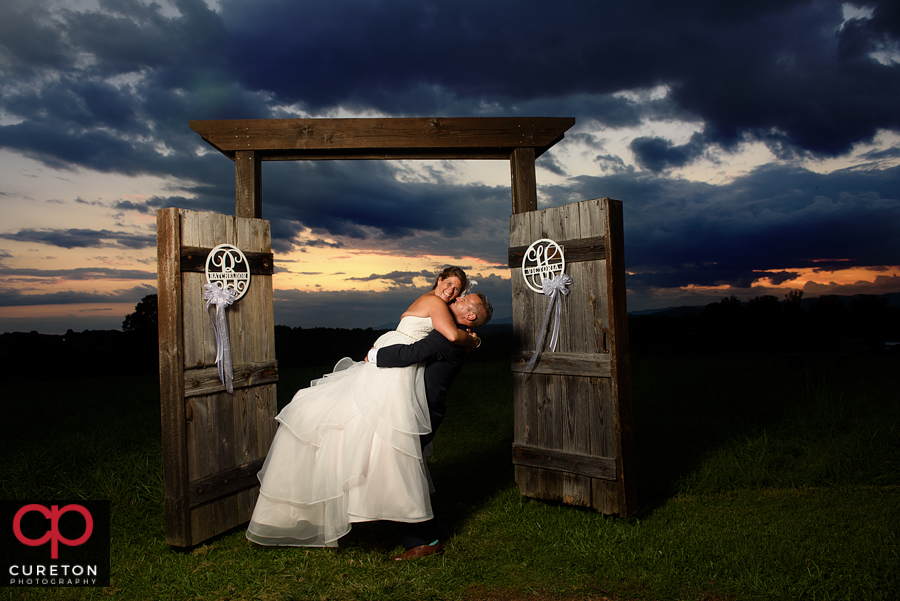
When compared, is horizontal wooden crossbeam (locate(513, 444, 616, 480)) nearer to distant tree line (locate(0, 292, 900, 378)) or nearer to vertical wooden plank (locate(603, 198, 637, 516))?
vertical wooden plank (locate(603, 198, 637, 516))

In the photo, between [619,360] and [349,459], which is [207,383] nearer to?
[349,459]

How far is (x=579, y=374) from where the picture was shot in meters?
Result: 4.74

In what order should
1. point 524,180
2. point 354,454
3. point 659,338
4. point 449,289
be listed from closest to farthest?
point 354,454
point 449,289
point 524,180
point 659,338

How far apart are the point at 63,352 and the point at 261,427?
10755mm

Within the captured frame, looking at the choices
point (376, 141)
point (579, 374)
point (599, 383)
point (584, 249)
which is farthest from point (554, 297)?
point (376, 141)

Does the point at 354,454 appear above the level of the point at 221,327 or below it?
below

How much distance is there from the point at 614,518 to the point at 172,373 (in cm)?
376

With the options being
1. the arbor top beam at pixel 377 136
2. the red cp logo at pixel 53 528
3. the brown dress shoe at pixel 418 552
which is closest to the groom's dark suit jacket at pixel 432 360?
the brown dress shoe at pixel 418 552

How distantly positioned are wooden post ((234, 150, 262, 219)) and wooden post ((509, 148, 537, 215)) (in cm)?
243

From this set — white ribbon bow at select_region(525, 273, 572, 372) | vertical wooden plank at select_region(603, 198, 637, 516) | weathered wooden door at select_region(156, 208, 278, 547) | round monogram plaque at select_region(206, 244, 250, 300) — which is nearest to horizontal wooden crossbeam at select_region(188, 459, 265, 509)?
weathered wooden door at select_region(156, 208, 278, 547)

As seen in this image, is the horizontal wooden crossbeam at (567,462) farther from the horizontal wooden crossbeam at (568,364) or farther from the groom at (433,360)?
the groom at (433,360)

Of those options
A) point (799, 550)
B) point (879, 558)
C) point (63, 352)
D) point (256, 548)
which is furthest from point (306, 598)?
point (63, 352)

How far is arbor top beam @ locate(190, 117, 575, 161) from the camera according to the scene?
5.03 metres

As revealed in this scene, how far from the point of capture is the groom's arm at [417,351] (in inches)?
145
